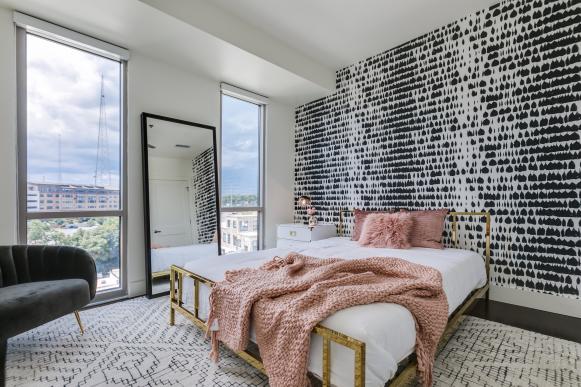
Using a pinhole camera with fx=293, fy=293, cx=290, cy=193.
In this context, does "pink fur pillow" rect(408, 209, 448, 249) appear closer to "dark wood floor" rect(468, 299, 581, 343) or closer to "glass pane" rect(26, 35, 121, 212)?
"dark wood floor" rect(468, 299, 581, 343)

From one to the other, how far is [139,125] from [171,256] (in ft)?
4.89

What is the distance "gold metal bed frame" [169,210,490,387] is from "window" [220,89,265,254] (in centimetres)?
145

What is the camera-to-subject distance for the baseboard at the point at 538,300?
8.14 feet

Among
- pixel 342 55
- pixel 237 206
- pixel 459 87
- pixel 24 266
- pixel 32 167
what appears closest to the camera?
pixel 24 266

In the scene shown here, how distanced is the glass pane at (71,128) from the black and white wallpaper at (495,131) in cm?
294

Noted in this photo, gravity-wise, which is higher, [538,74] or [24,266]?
[538,74]

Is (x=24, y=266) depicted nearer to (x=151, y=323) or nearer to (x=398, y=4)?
(x=151, y=323)

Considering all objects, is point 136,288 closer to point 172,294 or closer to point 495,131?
point 172,294

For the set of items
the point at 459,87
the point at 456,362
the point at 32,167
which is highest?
the point at 459,87

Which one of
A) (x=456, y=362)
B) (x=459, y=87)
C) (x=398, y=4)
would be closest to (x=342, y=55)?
(x=398, y=4)

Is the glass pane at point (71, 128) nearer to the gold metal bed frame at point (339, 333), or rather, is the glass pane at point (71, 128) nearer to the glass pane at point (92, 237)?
the glass pane at point (92, 237)

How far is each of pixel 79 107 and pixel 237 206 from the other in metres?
2.12

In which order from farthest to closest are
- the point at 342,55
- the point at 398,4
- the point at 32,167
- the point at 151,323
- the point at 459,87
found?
the point at 342,55
the point at 459,87
the point at 398,4
the point at 32,167
the point at 151,323

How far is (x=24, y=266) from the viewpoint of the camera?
87.6 inches
